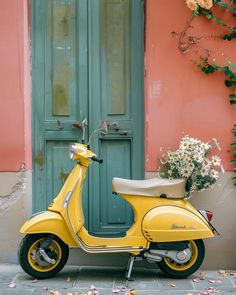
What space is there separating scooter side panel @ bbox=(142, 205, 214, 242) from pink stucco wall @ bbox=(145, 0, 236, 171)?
666mm

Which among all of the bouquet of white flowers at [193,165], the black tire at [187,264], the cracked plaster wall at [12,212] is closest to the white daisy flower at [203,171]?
the bouquet of white flowers at [193,165]

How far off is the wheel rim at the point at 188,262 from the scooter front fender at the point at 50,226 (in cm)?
92

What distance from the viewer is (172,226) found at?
18.6 ft

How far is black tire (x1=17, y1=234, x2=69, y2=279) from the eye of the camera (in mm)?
5719

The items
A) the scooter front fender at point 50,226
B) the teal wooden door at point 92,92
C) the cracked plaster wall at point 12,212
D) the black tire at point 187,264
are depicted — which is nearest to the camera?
the scooter front fender at point 50,226

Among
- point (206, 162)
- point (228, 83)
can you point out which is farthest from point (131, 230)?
point (228, 83)

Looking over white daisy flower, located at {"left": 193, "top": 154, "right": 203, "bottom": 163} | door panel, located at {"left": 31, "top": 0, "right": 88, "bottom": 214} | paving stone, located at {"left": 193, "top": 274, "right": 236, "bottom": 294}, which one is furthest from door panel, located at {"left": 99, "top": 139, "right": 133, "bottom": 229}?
paving stone, located at {"left": 193, "top": 274, "right": 236, "bottom": 294}

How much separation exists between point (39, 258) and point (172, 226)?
49.6 inches

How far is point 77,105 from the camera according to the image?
21.1 ft

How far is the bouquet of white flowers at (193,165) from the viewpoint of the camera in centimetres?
581

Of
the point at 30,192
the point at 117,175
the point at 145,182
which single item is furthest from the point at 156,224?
the point at 30,192

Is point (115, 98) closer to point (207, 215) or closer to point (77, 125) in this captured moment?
point (77, 125)

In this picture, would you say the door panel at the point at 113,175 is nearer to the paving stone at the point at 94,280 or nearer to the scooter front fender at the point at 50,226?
the paving stone at the point at 94,280

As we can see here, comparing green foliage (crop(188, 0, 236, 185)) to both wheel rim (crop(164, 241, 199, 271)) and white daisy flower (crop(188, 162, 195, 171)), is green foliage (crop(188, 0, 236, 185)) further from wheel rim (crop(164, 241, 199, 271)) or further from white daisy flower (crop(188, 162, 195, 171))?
wheel rim (crop(164, 241, 199, 271))
